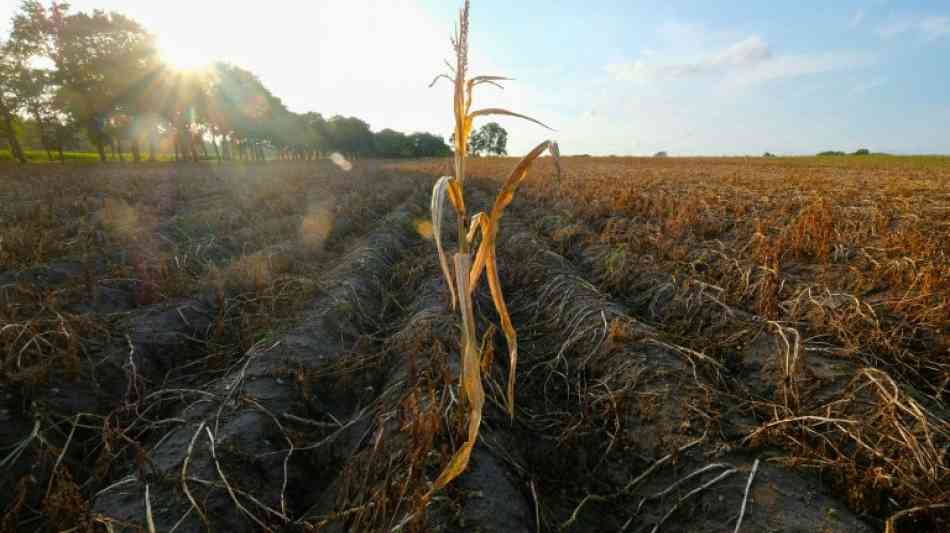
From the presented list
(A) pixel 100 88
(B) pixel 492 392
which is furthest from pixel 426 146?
(B) pixel 492 392

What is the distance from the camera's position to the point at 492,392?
261 centimetres

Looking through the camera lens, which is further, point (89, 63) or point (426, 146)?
point (426, 146)

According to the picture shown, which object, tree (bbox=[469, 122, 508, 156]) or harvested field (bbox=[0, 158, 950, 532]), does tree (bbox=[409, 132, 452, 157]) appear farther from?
harvested field (bbox=[0, 158, 950, 532])

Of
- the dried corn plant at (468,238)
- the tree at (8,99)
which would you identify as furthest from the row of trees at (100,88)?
the dried corn plant at (468,238)

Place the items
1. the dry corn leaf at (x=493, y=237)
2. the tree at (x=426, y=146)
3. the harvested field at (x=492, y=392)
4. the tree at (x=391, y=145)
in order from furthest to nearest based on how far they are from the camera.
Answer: the tree at (x=426, y=146), the tree at (x=391, y=145), the harvested field at (x=492, y=392), the dry corn leaf at (x=493, y=237)

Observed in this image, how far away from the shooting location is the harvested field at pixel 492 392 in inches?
71.7

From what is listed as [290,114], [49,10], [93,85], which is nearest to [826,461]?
[93,85]

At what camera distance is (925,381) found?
261cm

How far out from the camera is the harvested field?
1.82m

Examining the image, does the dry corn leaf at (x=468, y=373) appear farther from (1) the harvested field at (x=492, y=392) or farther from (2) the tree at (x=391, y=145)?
(2) the tree at (x=391, y=145)

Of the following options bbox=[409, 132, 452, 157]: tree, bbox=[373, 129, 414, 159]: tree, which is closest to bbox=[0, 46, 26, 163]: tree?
bbox=[373, 129, 414, 159]: tree

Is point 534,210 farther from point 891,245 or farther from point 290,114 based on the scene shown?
point 290,114

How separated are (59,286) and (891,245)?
8.41m

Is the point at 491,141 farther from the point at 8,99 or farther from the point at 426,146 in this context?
the point at 8,99
